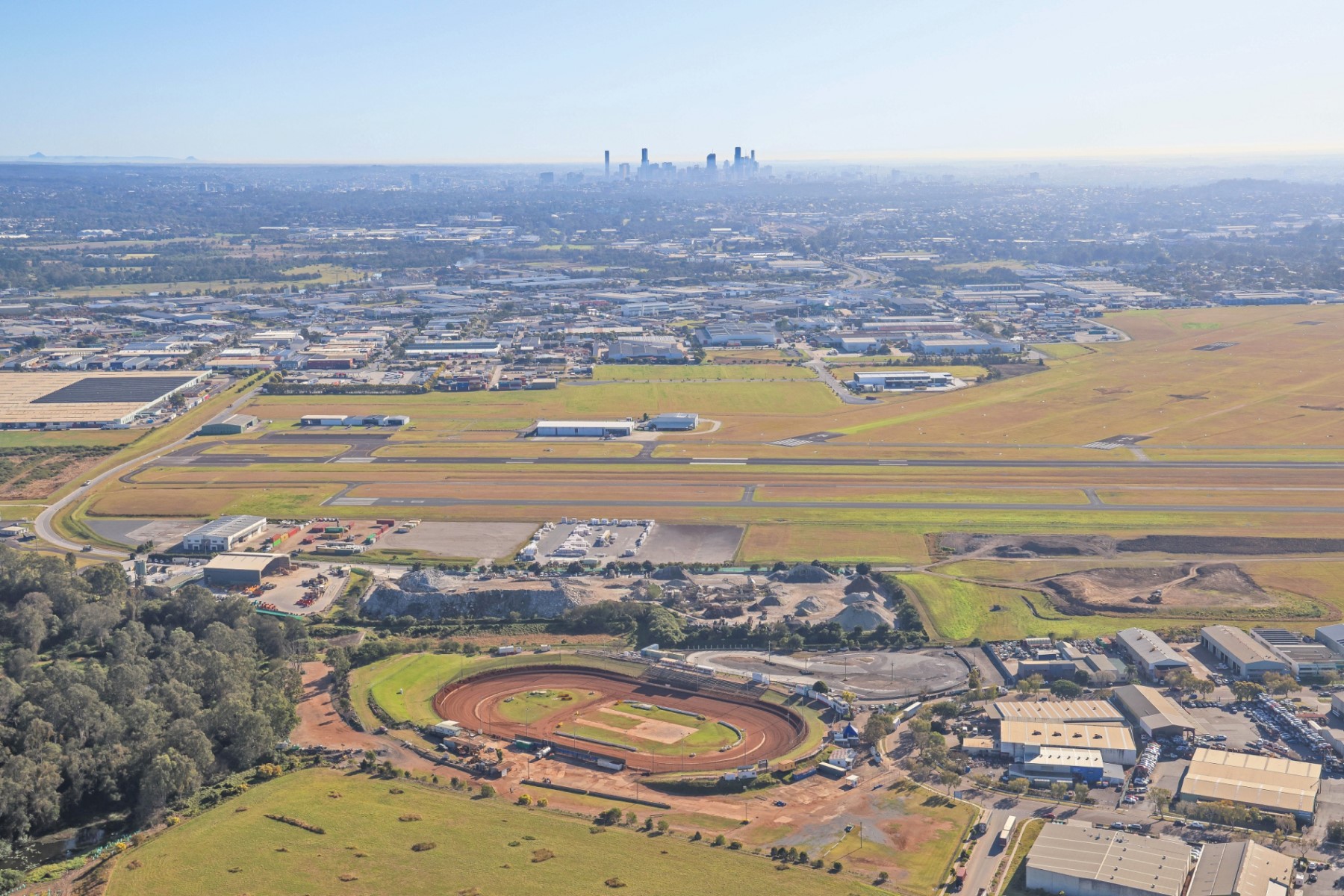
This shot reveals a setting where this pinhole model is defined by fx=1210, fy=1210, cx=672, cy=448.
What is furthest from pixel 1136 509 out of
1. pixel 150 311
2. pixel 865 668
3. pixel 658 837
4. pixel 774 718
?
pixel 150 311

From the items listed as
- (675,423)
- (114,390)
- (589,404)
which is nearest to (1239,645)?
(675,423)

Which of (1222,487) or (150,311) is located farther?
(150,311)

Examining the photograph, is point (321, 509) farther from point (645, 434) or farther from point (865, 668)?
point (865, 668)

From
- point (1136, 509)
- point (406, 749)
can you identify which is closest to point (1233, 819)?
point (406, 749)

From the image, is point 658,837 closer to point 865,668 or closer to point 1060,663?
point 865,668

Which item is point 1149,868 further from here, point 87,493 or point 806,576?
point 87,493

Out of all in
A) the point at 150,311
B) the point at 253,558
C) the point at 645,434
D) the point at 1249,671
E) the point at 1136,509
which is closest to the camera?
the point at 1249,671

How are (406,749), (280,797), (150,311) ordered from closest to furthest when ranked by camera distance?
(280,797) → (406,749) → (150,311)
